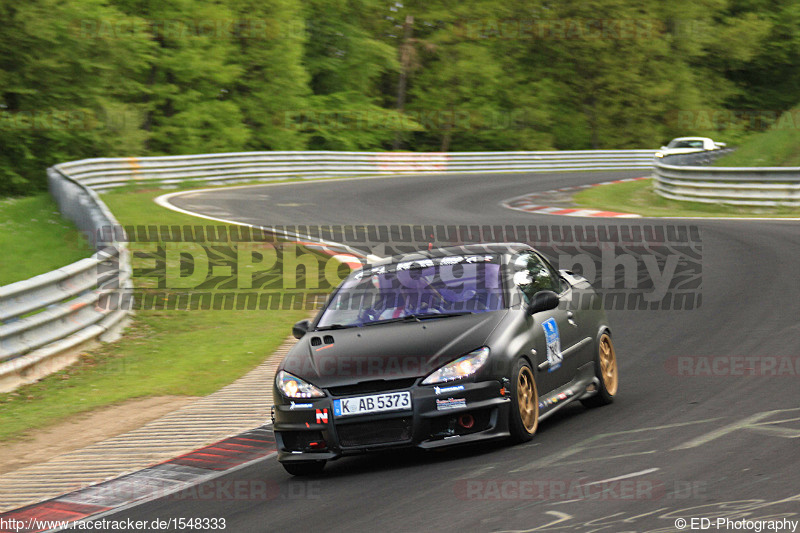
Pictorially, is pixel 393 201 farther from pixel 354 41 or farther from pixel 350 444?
pixel 354 41

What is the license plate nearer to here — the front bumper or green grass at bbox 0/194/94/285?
the front bumper

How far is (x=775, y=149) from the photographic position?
2805cm

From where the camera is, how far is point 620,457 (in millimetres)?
6457

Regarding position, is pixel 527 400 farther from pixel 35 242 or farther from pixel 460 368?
pixel 35 242

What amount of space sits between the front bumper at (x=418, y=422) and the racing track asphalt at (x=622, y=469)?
0.19 m

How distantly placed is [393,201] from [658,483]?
20.6 metres

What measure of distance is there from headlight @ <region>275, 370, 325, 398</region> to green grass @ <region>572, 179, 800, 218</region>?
16.8 m

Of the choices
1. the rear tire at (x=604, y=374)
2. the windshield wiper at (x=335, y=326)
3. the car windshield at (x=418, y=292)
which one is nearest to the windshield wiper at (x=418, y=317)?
the car windshield at (x=418, y=292)

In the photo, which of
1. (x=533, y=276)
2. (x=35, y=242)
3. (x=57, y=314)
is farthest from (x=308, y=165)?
(x=533, y=276)

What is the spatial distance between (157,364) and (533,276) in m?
5.10

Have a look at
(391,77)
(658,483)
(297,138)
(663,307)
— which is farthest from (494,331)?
(391,77)

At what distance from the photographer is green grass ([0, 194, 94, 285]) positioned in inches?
648

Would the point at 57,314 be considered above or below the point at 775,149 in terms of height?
above

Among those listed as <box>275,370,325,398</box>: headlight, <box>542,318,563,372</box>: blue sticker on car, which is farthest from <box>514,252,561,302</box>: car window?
<box>275,370,325,398</box>: headlight
